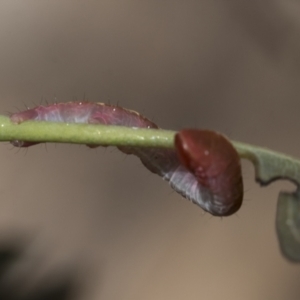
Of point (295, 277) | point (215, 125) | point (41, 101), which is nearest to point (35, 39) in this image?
point (41, 101)

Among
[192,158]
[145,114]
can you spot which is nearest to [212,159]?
[192,158]

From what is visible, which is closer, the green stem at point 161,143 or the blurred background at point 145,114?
the green stem at point 161,143

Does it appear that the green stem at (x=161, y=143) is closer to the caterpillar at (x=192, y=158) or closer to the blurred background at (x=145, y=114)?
the caterpillar at (x=192, y=158)

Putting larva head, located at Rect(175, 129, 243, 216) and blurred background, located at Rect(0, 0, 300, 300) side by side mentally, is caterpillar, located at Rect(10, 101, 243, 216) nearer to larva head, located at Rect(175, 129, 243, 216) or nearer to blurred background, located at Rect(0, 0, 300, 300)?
larva head, located at Rect(175, 129, 243, 216)

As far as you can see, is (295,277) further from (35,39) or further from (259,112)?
(35,39)

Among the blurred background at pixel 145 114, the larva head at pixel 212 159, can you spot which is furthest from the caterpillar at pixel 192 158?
the blurred background at pixel 145 114

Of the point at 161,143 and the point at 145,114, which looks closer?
the point at 161,143

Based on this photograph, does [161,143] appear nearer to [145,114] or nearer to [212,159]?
[212,159]
